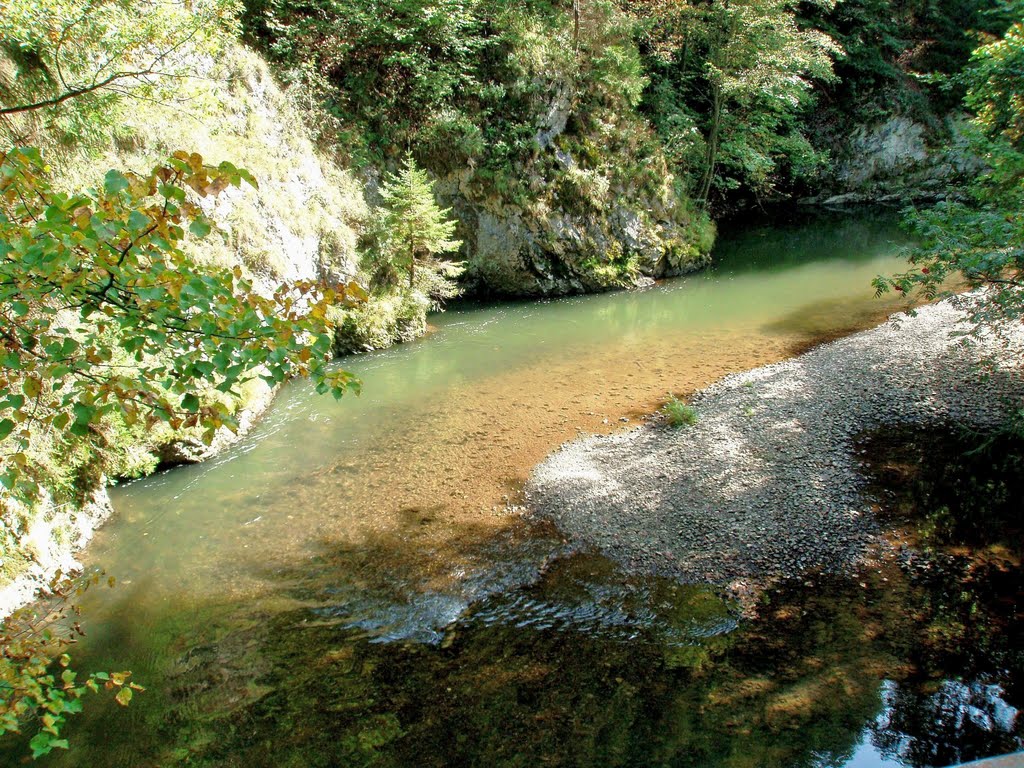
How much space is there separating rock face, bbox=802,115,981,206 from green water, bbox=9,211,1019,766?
25.3 metres

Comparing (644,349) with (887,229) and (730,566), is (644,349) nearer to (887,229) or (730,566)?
(730,566)

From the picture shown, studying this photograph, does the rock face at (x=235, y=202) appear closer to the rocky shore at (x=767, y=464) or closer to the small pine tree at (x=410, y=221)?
the small pine tree at (x=410, y=221)

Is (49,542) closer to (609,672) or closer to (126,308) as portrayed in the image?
(609,672)

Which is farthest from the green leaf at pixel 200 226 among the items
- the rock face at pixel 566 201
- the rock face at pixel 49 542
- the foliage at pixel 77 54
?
the rock face at pixel 566 201

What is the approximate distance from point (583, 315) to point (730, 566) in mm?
11046

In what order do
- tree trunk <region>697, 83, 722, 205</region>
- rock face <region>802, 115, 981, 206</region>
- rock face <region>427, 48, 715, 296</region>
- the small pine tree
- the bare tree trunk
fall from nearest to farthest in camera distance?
1. the small pine tree
2. rock face <region>427, 48, 715, 296</region>
3. the bare tree trunk
4. tree trunk <region>697, 83, 722, 205</region>
5. rock face <region>802, 115, 981, 206</region>

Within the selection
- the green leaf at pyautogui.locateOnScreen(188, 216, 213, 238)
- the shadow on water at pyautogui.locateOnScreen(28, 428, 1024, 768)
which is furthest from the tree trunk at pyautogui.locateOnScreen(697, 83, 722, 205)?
the green leaf at pyautogui.locateOnScreen(188, 216, 213, 238)

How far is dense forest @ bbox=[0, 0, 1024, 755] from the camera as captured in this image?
2.53 meters

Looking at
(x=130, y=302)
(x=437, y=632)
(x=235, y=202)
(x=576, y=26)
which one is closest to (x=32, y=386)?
(x=130, y=302)

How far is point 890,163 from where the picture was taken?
97.5 ft

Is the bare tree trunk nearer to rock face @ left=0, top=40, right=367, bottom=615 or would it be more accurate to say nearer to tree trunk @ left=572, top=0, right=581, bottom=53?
tree trunk @ left=572, top=0, right=581, bottom=53

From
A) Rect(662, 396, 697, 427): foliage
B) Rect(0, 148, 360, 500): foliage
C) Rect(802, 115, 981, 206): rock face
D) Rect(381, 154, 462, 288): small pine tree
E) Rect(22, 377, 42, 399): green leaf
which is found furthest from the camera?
Rect(802, 115, 981, 206): rock face

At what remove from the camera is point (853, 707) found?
5.17 meters

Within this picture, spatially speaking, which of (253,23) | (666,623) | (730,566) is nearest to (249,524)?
(666,623)
